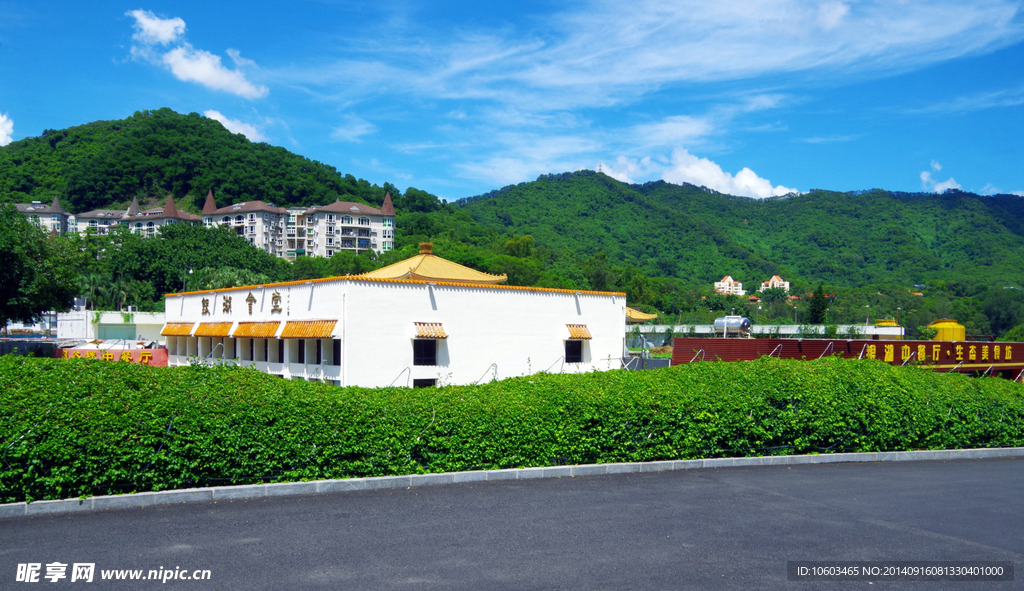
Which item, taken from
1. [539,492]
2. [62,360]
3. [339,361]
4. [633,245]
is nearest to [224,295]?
[339,361]

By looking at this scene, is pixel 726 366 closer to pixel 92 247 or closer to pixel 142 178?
pixel 92 247

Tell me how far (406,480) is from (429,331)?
14.4m

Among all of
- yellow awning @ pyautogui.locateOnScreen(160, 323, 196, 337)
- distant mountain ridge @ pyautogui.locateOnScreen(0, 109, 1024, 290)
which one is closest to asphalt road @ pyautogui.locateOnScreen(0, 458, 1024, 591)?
yellow awning @ pyautogui.locateOnScreen(160, 323, 196, 337)

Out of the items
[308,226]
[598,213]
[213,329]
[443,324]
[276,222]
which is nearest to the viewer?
[443,324]

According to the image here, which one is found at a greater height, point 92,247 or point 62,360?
point 92,247

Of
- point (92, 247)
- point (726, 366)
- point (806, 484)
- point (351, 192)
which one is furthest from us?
point (351, 192)

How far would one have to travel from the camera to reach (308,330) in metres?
24.6

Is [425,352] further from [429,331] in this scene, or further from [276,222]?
[276,222]

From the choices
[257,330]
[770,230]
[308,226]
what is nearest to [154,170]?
[308,226]

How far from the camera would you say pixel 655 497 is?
10.1 m

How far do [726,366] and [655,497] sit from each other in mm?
4761

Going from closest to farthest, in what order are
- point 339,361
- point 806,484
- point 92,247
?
1. point 806,484
2. point 339,361
3. point 92,247

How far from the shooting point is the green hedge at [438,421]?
9.01m

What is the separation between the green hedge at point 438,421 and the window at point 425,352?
12.3m
